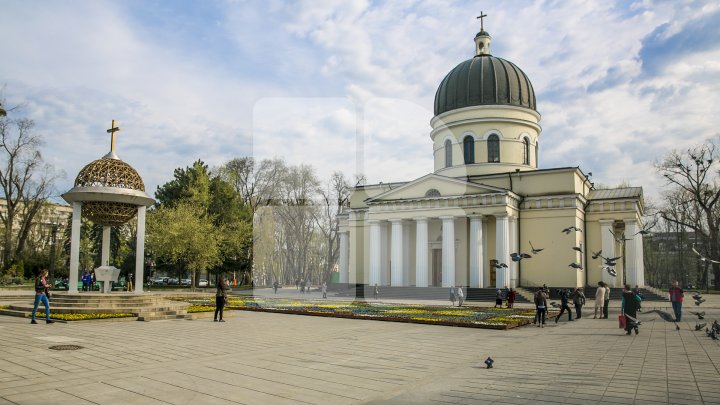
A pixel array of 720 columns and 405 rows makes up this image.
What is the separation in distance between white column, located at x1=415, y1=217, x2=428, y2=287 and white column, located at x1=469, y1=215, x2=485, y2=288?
3.68m

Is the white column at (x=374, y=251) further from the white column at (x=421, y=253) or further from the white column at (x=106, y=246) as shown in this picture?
the white column at (x=106, y=246)

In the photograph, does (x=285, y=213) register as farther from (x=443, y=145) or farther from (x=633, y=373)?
(x=633, y=373)

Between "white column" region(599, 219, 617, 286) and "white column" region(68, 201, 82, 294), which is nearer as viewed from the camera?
"white column" region(68, 201, 82, 294)

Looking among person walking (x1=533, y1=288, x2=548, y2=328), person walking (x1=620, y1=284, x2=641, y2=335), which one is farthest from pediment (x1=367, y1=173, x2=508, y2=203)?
person walking (x1=620, y1=284, x2=641, y2=335)

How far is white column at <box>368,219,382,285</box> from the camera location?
43.6 m

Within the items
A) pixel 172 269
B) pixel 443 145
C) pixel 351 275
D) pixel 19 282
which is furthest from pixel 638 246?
pixel 19 282

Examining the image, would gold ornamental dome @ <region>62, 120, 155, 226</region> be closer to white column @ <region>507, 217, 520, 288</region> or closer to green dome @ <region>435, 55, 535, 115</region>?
white column @ <region>507, 217, 520, 288</region>

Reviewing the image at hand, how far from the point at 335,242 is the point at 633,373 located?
61.2 m

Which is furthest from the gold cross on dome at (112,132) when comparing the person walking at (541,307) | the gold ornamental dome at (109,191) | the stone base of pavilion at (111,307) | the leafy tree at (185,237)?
the leafy tree at (185,237)

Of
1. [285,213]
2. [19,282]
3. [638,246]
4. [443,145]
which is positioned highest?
[443,145]

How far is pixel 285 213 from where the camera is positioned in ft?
171

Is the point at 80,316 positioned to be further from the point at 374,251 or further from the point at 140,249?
the point at 374,251

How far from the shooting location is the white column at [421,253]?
41.6 meters

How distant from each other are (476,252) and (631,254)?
1178cm
